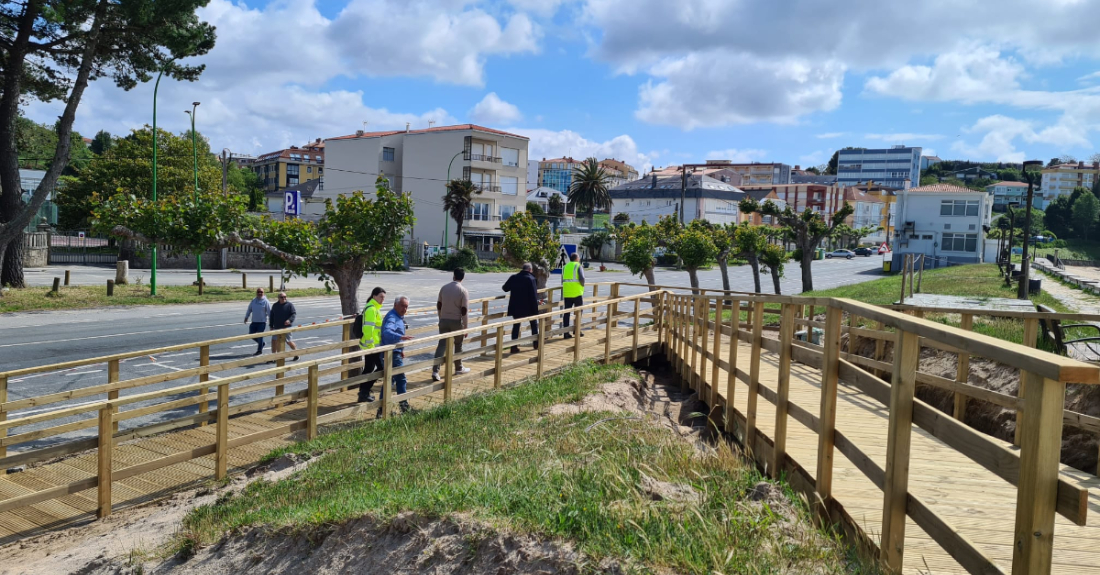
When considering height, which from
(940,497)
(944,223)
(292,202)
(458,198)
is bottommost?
(940,497)

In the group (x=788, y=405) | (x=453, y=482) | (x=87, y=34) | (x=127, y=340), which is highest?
(x=87, y=34)

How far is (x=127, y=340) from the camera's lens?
19.0 metres

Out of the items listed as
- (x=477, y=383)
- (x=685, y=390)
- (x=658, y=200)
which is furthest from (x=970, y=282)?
(x=658, y=200)

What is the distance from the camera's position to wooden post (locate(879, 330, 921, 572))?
3.19 meters

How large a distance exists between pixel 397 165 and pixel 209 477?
67.8m

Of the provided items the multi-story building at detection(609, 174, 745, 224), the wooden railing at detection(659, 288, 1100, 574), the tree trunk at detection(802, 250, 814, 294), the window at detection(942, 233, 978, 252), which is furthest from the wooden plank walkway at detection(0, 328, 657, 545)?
the multi-story building at detection(609, 174, 745, 224)

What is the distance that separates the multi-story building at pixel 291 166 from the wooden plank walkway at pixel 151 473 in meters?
126

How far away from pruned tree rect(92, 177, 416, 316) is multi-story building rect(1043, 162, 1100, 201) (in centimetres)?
20351

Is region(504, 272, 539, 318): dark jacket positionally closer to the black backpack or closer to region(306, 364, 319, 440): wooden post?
the black backpack

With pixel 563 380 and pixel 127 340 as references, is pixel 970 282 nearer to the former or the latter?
pixel 563 380

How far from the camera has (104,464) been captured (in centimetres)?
636

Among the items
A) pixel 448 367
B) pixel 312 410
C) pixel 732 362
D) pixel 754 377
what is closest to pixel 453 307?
pixel 448 367

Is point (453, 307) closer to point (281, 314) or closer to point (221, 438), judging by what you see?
point (221, 438)

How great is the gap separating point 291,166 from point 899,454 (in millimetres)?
138712
